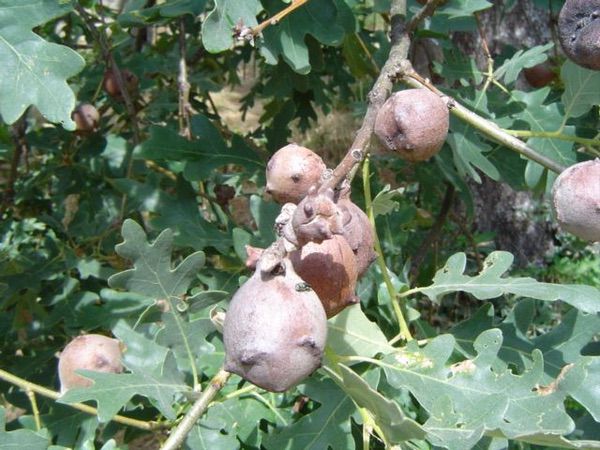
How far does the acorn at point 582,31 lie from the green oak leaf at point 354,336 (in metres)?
0.69

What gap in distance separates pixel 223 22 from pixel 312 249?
0.71m

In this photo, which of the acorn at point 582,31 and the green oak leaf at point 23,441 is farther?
the acorn at point 582,31

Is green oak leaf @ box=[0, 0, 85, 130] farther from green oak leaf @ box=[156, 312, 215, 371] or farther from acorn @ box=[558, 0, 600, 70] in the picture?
acorn @ box=[558, 0, 600, 70]

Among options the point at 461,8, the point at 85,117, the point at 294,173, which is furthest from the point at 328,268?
the point at 85,117

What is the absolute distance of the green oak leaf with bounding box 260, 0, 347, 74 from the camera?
199 cm

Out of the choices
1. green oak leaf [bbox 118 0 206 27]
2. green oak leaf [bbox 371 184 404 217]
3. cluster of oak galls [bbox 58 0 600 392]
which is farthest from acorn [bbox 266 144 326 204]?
green oak leaf [bbox 118 0 206 27]

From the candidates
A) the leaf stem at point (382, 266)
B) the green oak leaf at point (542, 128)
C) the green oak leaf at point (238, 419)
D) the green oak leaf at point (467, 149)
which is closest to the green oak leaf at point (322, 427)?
the green oak leaf at point (238, 419)

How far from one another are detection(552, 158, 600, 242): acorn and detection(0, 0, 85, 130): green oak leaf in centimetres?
100

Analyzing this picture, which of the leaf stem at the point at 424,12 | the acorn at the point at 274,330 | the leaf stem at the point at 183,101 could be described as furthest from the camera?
the leaf stem at the point at 183,101

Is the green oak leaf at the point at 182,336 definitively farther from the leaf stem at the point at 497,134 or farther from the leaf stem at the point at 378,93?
the leaf stem at the point at 497,134

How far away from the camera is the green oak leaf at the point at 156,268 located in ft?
5.18

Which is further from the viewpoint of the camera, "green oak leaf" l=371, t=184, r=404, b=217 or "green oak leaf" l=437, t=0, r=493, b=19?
"green oak leaf" l=437, t=0, r=493, b=19

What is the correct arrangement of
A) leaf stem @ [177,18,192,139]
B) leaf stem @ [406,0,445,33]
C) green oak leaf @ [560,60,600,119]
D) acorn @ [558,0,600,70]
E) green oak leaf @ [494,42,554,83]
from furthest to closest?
leaf stem @ [177,18,192,139], green oak leaf @ [494,42,554,83], green oak leaf @ [560,60,600,119], leaf stem @ [406,0,445,33], acorn @ [558,0,600,70]

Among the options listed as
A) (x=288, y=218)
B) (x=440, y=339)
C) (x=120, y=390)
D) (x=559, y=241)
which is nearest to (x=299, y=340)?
(x=288, y=218)
